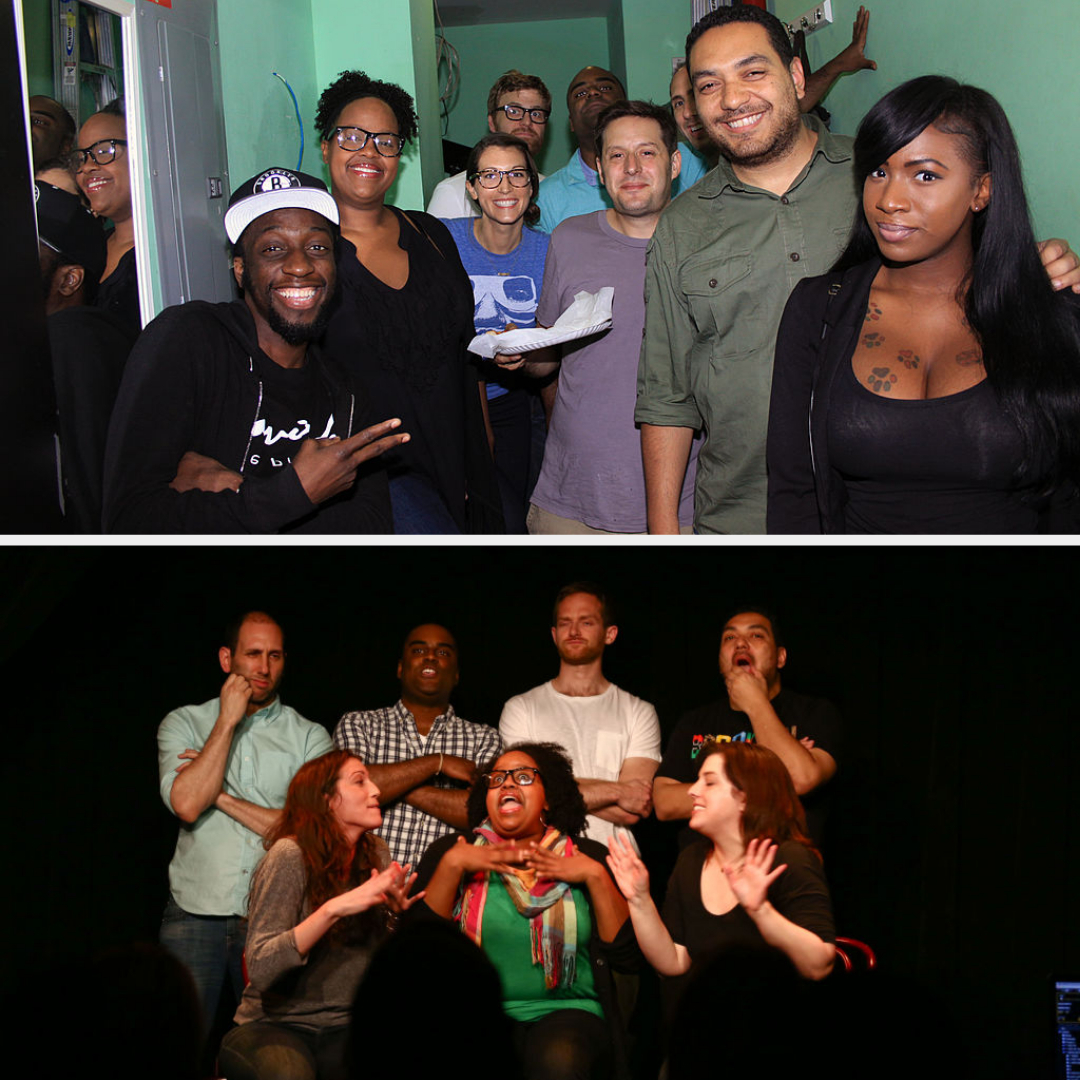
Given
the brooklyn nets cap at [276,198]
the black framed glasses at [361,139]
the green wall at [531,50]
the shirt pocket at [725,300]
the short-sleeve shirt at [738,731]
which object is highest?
the green wall at [531,50]

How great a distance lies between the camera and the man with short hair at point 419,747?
115 centimetres

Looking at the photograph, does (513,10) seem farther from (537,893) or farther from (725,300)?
(537,893)

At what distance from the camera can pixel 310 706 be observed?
3.78 feet

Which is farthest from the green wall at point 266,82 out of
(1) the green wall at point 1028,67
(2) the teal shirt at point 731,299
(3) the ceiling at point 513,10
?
(3) the ceiling at point 513,10

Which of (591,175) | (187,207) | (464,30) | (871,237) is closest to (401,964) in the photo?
(871,237)

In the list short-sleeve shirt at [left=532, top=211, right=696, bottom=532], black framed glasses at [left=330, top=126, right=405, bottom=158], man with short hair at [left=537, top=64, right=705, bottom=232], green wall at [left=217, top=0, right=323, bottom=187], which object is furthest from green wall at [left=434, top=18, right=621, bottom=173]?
short-sleeve shirt at [left=532, top=211, right=696, bottom=532]

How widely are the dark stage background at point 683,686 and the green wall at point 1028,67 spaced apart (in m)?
1.01

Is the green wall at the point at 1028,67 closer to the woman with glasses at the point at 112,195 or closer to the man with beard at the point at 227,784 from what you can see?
the man with beard at the point at 227,784

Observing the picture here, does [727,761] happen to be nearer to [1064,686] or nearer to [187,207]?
[1064,686]

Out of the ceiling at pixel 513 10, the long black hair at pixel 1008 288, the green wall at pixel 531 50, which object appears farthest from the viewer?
the green wall at pixel 531 50

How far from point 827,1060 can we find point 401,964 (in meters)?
0.41

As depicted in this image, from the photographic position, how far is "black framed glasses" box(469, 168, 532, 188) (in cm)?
226

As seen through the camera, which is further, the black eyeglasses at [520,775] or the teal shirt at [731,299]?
the teal shirt at [731,299]

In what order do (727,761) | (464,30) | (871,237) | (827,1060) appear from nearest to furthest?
(827,1060), (727,761), (871,237), (464,30)
